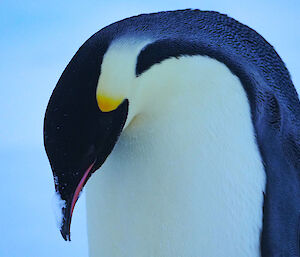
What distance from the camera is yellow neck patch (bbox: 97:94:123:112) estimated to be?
0.89 m

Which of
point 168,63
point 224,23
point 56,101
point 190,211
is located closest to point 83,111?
point 56,101

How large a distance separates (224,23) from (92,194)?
522mm

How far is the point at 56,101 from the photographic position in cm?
85

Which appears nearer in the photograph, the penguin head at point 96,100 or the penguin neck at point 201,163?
the penguin head at point 96,100

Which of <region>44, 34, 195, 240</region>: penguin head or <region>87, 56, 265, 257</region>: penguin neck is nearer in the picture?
<region>44, 34, 195, 240</region>: penguin head

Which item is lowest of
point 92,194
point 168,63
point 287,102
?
point 92,194

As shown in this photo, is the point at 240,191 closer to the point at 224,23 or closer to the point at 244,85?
the point at 244,85

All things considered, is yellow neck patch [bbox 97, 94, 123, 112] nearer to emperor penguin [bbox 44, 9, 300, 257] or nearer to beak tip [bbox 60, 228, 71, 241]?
emperor penguin [bbox 44, 9, 300, 257]

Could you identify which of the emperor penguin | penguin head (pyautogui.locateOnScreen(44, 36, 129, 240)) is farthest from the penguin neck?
penguin head (pyautogui.locateOnScreen(44, 36, 129, 240))

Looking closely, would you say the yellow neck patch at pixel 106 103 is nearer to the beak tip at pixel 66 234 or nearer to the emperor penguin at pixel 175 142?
the emperor penguin at pixel 175 142

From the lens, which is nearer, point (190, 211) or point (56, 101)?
point (56, 101)

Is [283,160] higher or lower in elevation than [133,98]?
lower

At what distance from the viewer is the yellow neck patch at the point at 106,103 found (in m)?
0.89


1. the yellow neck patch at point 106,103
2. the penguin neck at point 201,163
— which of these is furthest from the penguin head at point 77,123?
the penguin neck at point 201,163
